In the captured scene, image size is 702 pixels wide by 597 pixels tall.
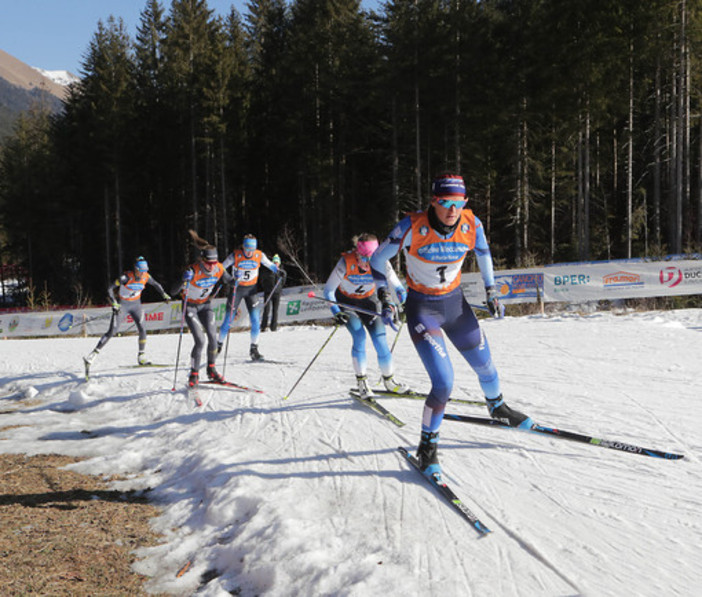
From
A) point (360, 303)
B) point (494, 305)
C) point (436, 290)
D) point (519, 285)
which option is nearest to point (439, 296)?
point (436, 290)

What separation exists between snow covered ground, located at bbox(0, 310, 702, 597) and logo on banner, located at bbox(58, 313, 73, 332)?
10.7 m

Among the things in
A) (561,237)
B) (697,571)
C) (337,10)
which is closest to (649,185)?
(561,237)

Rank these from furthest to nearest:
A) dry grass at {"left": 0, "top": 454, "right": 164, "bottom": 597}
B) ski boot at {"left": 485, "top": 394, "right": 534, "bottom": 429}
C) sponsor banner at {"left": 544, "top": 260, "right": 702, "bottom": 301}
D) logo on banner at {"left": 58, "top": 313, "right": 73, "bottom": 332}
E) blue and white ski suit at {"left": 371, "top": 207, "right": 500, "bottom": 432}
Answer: logo on banner at {"left": 58, "top": 313, "right": 73, "bottom": 332}, sponsor banner at {"left": 544, "top": 260, "right": 702, "bottom": 301}, ski boot at {"left": 485, "top": 394, "right": 534, "bottom": 429}, blue and white ski suit at {"left": 371, "top": 207, "right": 500, "bottom": 432}, dry grass at {"left": 0, "top": 454, "right": 164, "bottom": 597}

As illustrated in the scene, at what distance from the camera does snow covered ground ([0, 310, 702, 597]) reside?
→ 296cm

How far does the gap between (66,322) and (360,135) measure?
60.0ft

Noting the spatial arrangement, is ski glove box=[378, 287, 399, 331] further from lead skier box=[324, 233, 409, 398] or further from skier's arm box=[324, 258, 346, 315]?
skier's arm box=[324, 258, 346, 315]

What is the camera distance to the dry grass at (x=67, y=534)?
10.9 feet

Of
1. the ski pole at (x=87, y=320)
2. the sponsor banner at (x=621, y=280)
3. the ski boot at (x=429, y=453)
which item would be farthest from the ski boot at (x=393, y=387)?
the ski pole at (x=87, y=320)

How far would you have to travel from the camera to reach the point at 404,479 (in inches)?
166

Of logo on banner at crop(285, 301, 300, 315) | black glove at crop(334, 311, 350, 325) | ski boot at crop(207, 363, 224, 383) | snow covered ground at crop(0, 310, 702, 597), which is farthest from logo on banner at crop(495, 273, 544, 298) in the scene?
black glove at crop(334, 311, 350, 325)

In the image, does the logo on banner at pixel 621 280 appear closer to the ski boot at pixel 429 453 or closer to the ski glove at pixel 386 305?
the ski glove at pixel 386 305

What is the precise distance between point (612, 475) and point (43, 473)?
18.1ft

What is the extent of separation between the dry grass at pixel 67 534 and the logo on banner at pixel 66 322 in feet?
48.0

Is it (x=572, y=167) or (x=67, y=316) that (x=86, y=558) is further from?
(x=572, y=167)
